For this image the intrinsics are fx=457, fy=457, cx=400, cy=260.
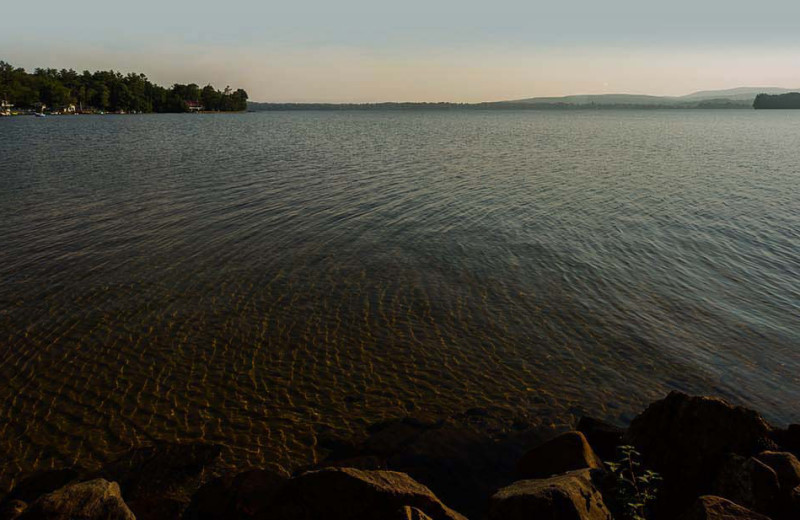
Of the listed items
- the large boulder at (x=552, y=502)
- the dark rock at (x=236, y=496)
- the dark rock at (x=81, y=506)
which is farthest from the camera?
the dark rock at (x=236, y=496)

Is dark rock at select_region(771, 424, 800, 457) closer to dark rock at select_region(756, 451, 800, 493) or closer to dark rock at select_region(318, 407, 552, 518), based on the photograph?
dark rock at select_region(756, 451, 800, 493)

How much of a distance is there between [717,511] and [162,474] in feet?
37.8

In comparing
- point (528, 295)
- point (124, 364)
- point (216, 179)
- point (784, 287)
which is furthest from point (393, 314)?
point (216, 179)

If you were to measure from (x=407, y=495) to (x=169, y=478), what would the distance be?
6.30m

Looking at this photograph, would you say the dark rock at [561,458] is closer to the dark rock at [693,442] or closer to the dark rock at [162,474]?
the dark rock at [693,442]

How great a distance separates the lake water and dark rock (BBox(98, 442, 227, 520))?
21.3 inches

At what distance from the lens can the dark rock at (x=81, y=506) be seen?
316 inches

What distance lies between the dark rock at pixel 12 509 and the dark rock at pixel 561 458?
417 inches

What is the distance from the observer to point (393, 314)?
19500 millimetres

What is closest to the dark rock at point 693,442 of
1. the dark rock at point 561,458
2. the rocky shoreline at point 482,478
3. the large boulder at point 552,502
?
the rocky shoreline at point 482,478

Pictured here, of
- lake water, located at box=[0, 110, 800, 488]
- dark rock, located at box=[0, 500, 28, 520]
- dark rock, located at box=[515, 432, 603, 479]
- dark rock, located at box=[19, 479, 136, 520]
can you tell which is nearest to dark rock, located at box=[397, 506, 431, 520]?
dark rock, located at box=[515, 432, 603, 479]

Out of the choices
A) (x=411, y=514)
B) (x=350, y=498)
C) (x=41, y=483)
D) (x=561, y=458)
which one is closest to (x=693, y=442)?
(x=561, y=458)

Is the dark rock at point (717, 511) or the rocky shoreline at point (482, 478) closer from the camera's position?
the dark rock at point (717, 511)

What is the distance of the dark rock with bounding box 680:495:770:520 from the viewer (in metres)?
7.28
